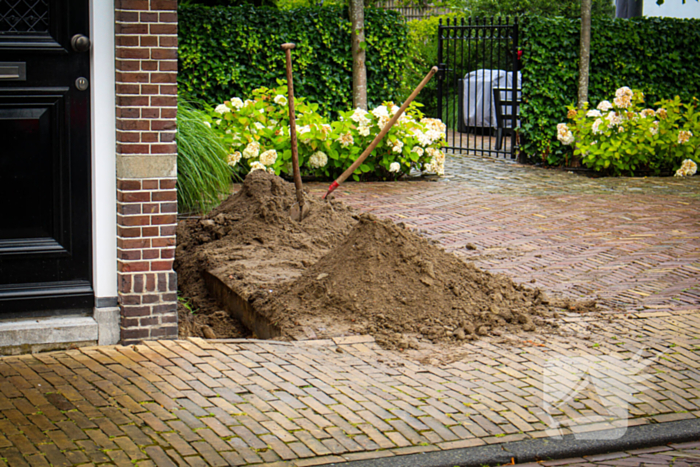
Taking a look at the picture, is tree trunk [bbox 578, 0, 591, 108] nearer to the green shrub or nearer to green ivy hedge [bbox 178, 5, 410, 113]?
green ivy hedge [bbox 178, 5, 410, 113]

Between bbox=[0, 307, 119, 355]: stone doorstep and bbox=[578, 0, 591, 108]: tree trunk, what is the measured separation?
10.2 metres

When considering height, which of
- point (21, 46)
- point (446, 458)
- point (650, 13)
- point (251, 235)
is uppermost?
point (650, 13)

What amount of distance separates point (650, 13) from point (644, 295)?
49.9 ft

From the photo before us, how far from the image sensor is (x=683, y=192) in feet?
35.3

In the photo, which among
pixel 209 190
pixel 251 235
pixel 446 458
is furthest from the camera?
pixel 209 190

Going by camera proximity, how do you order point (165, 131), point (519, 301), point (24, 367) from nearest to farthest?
point (24, 367)
point (165, 131)
point (519, 301)

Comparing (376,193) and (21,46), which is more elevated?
(21,46)

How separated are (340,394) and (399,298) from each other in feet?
4.48

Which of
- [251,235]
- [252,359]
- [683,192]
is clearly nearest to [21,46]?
[252,359]

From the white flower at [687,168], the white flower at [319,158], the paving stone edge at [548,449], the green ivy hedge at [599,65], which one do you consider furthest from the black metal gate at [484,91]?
the paving stone edge at [548,449]

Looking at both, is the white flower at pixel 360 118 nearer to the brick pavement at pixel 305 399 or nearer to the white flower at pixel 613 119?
the white flower at pixel 613 119

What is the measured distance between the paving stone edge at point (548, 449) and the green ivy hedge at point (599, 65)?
9.66 meters

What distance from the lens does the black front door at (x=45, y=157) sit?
4.43 metres

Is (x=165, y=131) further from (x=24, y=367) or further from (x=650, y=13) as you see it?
(x=650, y=13)
